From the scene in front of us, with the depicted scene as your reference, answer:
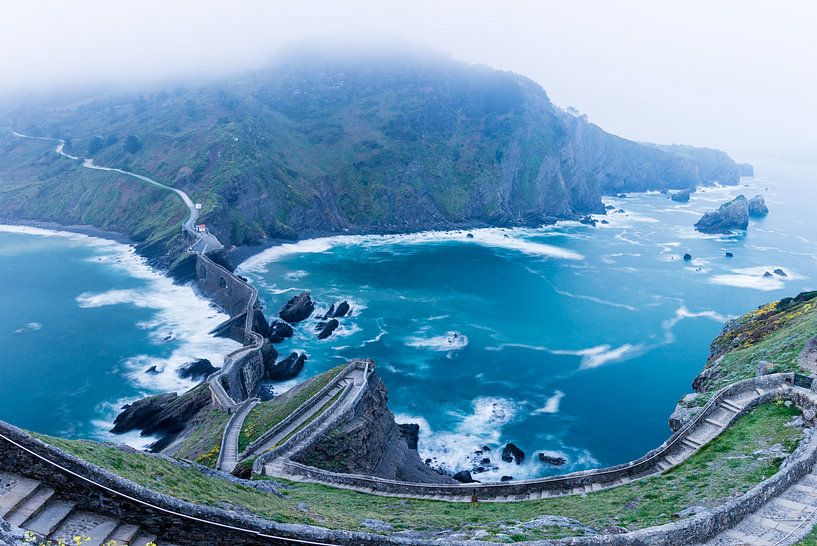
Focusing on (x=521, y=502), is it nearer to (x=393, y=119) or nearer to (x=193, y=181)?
(x=193, y=181)

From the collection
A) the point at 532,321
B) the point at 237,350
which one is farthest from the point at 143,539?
the point at 532,321

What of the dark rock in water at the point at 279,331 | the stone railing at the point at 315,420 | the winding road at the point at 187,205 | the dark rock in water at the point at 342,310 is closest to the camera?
the stone railing at the point at 315,420

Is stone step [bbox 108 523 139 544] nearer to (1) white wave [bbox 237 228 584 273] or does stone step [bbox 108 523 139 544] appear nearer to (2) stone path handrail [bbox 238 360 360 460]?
(2) stone path handrail [bbox 238 360 360 460]

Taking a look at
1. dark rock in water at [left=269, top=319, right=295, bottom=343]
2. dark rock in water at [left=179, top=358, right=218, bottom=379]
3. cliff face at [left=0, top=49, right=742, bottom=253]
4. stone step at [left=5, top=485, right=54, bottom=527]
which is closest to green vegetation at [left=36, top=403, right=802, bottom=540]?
stone step at [left=5, top=485, right=54, bottom=527]

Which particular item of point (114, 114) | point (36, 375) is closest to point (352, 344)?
point (36, 375)

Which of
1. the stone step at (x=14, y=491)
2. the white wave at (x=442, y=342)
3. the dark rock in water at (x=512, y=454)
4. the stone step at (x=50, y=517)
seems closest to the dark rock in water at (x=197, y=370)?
the white wave at (x=442, y=342)

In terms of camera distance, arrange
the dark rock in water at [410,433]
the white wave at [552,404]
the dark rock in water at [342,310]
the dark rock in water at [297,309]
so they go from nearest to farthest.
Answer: the dark rock in water at [410,433], the white wave at [552,404], the dark rock in water at [297,309], the dark rock in water at [342,310]

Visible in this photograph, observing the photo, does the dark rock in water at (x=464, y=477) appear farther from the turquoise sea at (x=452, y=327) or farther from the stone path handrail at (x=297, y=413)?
the stone path handrail at (x=297, y=413)
